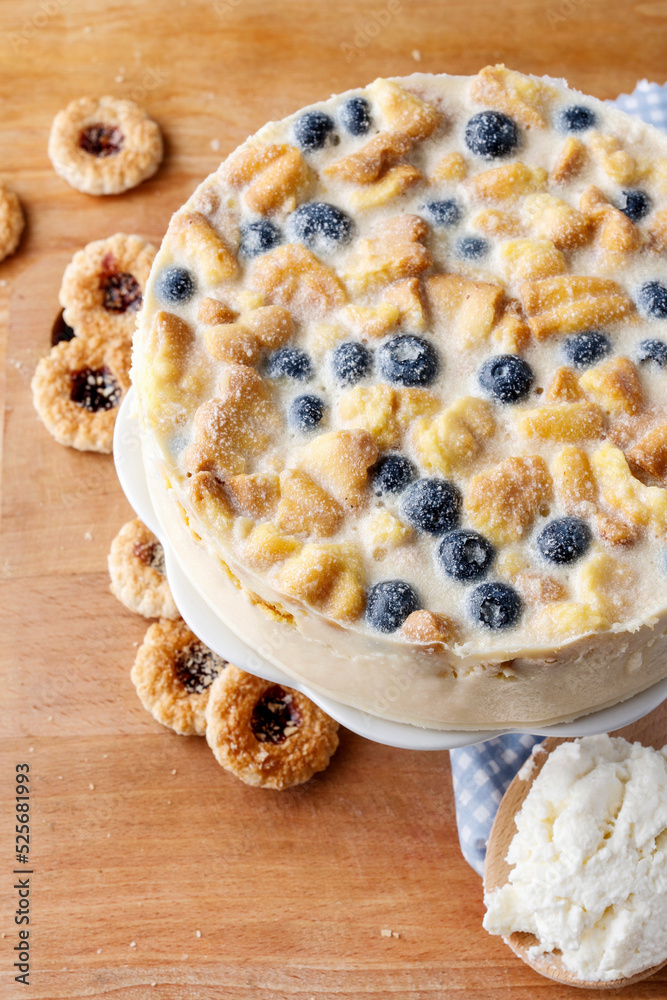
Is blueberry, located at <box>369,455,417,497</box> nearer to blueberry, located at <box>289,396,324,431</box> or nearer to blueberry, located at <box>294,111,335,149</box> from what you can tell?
blueberry, located at <box>289,396,324,431</box>

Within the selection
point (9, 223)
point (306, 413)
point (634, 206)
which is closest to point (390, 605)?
point (306, 413)

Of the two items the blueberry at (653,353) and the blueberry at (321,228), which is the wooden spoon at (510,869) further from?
the blueberry at (321,228)

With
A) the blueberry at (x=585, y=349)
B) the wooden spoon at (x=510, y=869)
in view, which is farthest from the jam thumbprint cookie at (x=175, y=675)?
the blueberry at (x=585, y=349)

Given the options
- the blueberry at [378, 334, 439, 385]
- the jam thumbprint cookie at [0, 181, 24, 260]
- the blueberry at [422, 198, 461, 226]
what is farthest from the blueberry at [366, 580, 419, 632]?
the jam thumbprint cookie at [0, 181, 24, 260]

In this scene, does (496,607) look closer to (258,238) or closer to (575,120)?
(258,238)

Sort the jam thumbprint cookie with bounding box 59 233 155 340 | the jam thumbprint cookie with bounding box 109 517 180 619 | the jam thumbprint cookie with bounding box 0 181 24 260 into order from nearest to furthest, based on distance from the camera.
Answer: the jam thumbprint cookie with bounding box 109 517 180 619
the jam thumbprint cookie with bounding box 59 233 155 340
the jam thumbprint cookie with bounding box 0 181 24 260

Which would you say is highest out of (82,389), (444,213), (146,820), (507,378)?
(444,213)

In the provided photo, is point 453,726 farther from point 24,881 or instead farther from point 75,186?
point 75,186

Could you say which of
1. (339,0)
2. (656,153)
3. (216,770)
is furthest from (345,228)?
(339,0)
